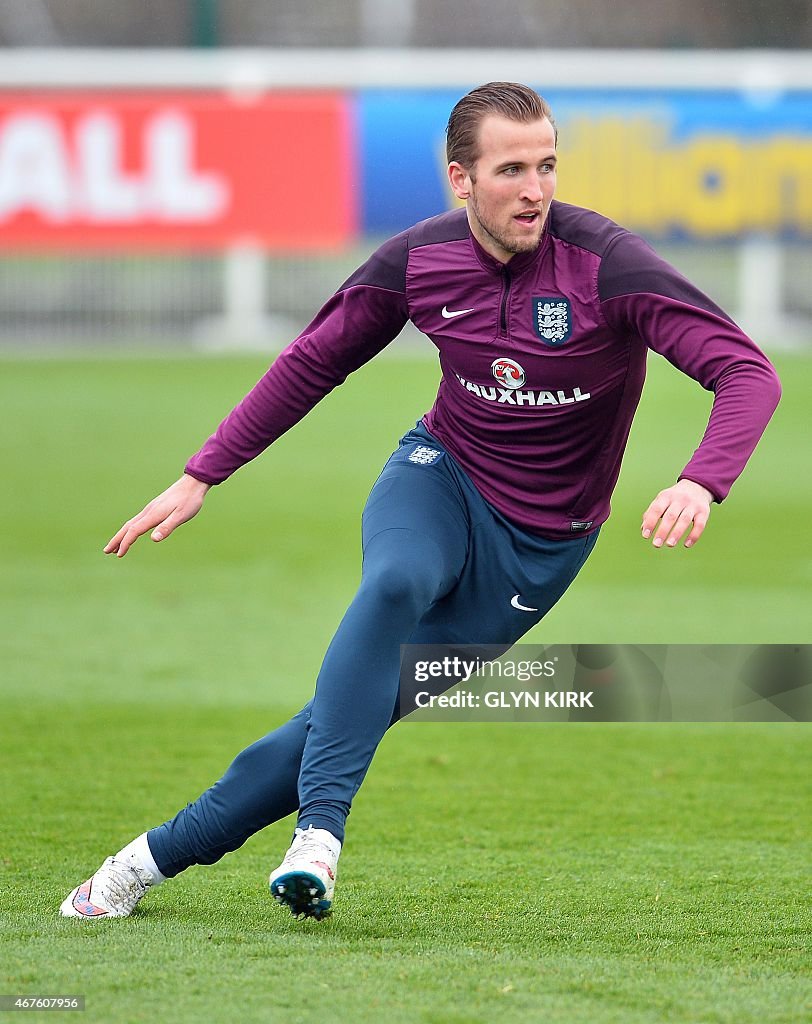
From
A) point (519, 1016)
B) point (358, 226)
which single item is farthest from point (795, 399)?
point (519, 1016)

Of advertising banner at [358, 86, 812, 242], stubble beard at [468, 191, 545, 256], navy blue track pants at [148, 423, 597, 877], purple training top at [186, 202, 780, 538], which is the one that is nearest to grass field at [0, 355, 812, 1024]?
navy blue track pants at [148, 423, 597, 877]

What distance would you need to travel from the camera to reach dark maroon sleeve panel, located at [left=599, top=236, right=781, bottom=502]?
120 inches

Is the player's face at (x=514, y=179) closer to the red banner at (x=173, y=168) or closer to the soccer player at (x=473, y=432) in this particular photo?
the soccer player at (x=473, y=432)

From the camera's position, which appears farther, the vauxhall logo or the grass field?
the vauxhall logo

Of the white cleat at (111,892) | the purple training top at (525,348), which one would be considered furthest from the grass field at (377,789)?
the purple training top at (525,348)

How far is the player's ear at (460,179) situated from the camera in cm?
341

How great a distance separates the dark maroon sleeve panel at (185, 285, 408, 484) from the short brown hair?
14.1 inches

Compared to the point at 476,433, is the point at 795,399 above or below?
below

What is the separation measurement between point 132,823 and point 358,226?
1202 cm

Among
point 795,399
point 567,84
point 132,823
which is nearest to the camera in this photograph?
point 132,823

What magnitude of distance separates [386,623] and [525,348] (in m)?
0.70

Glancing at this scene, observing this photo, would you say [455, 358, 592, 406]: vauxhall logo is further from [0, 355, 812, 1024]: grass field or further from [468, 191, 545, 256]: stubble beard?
[0, 355, 812, 1024]: grass field

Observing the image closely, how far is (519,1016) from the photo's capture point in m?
2.69

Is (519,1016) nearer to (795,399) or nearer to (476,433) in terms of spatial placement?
(476,433)
